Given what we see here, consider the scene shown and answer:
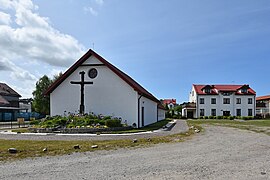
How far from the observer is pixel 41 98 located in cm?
5316

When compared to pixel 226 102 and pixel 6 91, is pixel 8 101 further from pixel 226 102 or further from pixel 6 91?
pixel 226 102

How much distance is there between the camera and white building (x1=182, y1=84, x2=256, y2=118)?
5794 centimetres

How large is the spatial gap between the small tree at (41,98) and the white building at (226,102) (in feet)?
101

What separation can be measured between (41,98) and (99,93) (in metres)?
33.5

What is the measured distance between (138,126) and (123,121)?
132cm

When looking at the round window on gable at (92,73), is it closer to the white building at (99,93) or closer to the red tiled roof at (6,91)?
the white building at (99,93)

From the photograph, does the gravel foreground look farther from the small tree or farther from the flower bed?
the small tree

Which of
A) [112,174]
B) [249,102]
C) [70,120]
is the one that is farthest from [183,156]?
[249,102]

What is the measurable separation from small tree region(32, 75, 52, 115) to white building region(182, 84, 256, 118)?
30.9 meters

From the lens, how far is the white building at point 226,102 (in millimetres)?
57938

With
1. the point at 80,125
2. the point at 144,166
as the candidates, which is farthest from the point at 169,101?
the point at 144,166

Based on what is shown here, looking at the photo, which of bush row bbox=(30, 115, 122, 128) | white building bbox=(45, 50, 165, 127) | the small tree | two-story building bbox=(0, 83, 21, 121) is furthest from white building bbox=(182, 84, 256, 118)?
bush row bbox=(30, 115, 122, 128)

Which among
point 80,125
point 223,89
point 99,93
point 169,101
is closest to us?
point 80,125

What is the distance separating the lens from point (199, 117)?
190 ft
